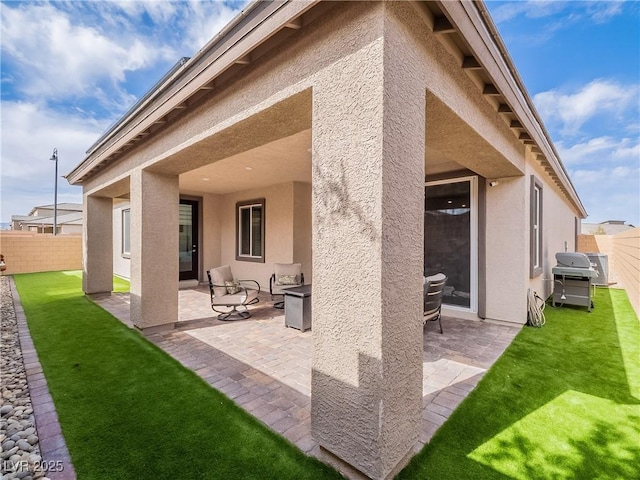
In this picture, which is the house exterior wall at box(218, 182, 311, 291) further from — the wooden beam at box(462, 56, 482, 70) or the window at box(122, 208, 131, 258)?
the wooden beam at box(462, 56, 482, 70)

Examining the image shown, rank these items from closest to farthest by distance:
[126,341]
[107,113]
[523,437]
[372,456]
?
[372,456] < [523,437] < [126,341] < [107,113]

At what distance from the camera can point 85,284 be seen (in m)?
8.98

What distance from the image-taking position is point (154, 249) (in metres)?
5.53

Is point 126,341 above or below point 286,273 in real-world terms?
below

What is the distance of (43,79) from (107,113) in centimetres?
569

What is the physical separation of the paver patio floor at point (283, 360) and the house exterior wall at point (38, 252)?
12.6 metres

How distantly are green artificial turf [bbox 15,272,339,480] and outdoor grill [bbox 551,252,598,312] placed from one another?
8011 millimetres

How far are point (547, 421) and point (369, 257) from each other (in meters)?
2.63

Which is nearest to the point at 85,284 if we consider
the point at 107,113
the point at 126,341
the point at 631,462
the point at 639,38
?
the point at 126,341

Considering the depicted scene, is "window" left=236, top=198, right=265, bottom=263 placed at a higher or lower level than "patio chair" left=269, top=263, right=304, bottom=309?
higher

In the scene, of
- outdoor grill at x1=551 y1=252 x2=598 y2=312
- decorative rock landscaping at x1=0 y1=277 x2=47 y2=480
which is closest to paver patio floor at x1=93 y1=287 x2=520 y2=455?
decorative rock landscaping at x1=0 y1=277 x2=47 y2=480

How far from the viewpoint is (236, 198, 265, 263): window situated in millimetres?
10231

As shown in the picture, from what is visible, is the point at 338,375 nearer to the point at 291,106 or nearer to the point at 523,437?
the point at 523,437

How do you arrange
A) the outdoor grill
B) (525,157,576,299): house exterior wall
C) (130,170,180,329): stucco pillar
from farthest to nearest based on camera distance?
the outdoor grill
(525,157,576,299): house exterior wall
(130,170,180,329): stucco pillar
